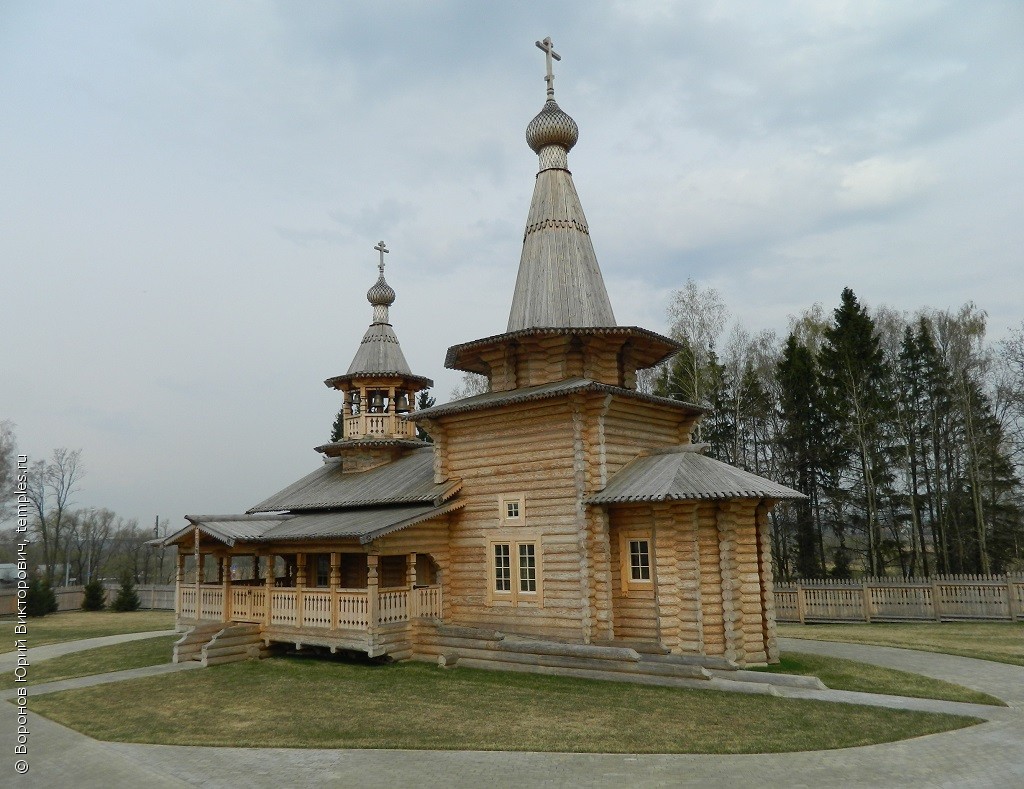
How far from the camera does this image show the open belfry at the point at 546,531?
14.7 meters

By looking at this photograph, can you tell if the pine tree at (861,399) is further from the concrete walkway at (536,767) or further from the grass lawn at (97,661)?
the grass lawn at (97,661)

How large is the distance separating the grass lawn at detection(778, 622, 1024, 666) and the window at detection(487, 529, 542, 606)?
8.72 m

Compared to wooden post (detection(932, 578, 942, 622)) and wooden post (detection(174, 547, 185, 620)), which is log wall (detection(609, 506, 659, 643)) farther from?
wooden post (detection(932, 578, 942, 622))

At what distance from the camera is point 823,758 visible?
8.70m

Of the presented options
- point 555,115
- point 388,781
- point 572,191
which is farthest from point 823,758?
point 555,115

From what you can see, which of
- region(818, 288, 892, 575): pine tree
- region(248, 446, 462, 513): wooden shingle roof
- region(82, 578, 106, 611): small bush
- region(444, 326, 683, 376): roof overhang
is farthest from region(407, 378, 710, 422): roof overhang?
region(82, 578, 106, 611): small bush

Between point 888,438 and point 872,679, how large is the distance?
22.1 metres

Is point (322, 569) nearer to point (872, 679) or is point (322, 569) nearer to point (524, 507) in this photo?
point (524, 507)

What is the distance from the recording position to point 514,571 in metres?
16.6

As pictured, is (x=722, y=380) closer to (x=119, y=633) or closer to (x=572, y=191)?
(x=572, y=191)

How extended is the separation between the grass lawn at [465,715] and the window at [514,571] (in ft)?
6.36

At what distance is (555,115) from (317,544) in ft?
44.4

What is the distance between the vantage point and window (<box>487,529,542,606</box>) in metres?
16.2

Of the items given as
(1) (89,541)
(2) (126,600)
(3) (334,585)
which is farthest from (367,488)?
(1) (89,541)
